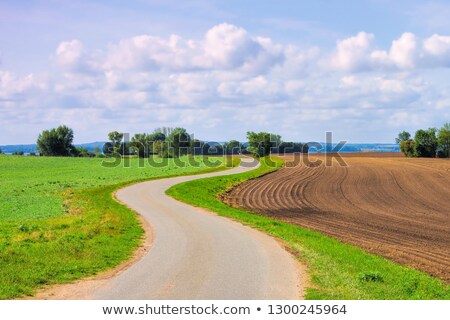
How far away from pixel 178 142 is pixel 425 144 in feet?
238

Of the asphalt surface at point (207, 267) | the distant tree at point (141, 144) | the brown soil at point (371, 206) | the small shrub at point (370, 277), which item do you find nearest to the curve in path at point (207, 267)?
the asphalt surface at point (207, 267)

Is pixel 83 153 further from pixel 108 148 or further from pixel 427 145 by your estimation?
pixel 427 145

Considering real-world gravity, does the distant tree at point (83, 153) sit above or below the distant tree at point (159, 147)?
below

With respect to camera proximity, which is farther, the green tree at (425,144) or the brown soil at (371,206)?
the green tree at (425,144)

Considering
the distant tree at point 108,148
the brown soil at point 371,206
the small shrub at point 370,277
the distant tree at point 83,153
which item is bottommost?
the brown soil at point 371,206

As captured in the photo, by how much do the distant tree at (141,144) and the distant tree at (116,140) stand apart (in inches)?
151

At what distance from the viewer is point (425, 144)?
5492 inches

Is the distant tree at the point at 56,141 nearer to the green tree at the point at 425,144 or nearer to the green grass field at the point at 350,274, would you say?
the green tree at the point at 425,144

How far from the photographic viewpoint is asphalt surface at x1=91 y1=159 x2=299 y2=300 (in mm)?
14430

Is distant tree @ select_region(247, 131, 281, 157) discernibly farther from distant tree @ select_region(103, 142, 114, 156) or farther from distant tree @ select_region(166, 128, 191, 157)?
distant tree @ select_region(103, 142, 114, 156)

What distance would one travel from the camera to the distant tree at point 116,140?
6954 inches

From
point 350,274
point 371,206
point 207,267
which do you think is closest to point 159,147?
point 371,206

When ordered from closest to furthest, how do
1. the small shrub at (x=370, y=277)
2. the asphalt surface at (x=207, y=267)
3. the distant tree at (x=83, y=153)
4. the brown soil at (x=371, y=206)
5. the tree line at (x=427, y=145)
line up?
the asphalt surface at (x=207, y=267) < the small shrub at (x=370, y=277) < the brown soil at (x=371, y=206) < the tree line at (x=427, y=145) < the distant tree at (x=83, y=153)

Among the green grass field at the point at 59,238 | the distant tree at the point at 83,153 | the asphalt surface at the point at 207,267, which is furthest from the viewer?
the distant tree at the point at 83,153
